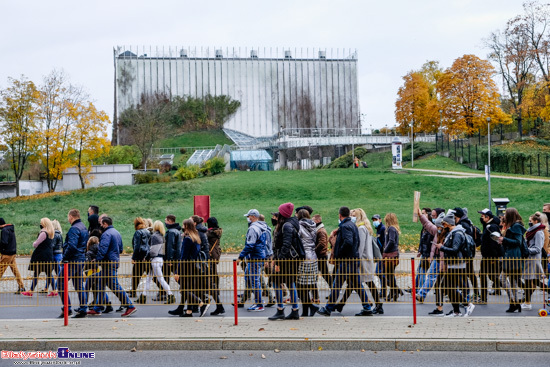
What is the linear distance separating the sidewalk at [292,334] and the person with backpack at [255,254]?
1116mm

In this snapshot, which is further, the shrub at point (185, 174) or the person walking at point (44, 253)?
the shrub at point (185, 174)

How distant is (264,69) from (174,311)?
9439 centimetres

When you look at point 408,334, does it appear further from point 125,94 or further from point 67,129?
point 125,94

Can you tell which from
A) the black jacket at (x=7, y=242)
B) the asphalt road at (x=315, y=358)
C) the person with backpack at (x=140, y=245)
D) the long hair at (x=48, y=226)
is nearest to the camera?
the asphalt road at (x=315, y=358)

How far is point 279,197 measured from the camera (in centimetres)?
3900

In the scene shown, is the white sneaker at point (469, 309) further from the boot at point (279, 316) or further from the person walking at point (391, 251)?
the boot at point (279, 316)

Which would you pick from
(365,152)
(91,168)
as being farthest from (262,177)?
(365,152)

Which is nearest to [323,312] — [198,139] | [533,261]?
[533,261]

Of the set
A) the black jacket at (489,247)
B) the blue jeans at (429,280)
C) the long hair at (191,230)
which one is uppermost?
the long hair at (191,230)

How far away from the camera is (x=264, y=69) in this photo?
104 metres

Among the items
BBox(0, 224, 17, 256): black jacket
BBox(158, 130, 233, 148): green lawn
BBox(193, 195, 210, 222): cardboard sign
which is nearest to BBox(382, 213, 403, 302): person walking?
BBox(193, 195, 210, 222): cardboard sign

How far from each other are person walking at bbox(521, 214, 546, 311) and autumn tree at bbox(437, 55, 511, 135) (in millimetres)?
48794

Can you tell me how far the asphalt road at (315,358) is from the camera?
8703 millimetres

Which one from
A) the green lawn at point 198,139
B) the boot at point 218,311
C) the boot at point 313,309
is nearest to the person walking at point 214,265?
the boot at point 218,311
